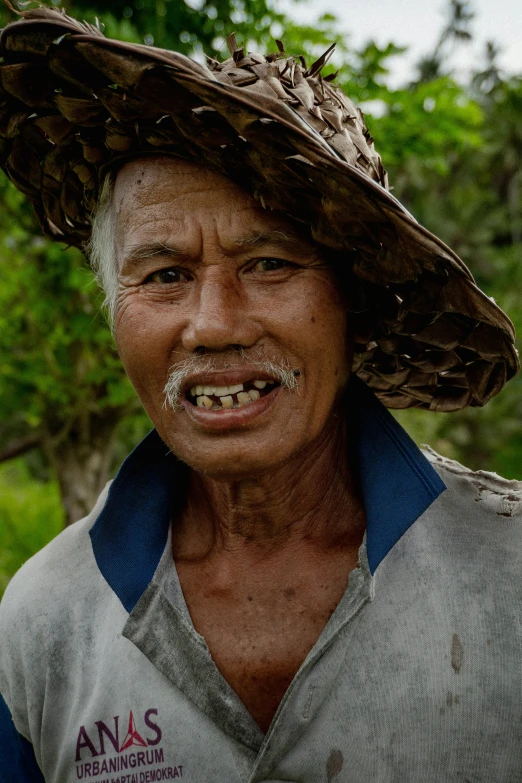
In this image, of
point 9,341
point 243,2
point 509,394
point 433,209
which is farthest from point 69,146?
point 433,209

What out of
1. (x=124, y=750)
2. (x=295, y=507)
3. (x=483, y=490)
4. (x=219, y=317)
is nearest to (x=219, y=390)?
(x=219, y=317)

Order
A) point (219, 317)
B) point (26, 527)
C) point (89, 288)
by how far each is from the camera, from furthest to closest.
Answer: point (26, 527), point (89, 288), point (219, 317)

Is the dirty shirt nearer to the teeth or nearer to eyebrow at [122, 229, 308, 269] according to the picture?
the teeth

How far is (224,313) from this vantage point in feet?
6.31

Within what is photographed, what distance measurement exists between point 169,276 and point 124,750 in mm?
1255

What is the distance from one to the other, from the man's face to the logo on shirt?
0.69 metres

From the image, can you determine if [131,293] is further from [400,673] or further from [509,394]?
[509,394]

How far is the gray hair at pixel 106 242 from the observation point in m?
2.16

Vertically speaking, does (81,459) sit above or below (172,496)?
above

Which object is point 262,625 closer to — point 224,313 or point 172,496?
point 172,496

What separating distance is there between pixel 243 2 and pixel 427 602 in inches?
153

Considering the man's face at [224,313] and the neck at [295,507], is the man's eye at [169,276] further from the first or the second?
the neck at [295,507]

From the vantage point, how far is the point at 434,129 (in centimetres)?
496

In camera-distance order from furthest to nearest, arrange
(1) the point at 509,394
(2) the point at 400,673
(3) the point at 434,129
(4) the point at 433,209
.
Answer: (4) the point at 433,209, (1) the point at 509,394, (3) the point at 434,129, (2) the point at 400,673
